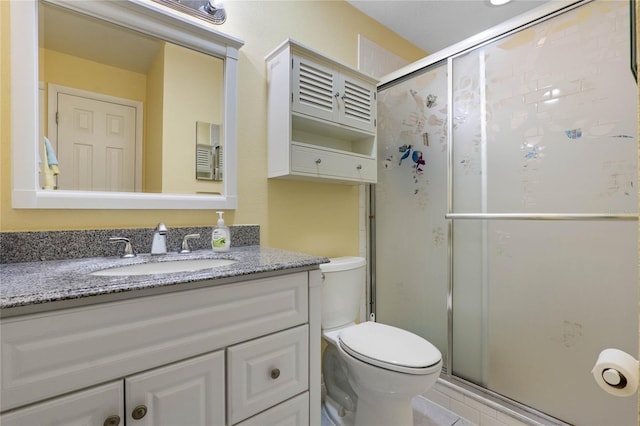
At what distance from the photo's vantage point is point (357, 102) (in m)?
1.73

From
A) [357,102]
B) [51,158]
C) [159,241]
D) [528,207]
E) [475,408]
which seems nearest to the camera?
[51,158]

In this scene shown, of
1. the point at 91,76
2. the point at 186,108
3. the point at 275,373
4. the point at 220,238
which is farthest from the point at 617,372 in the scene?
the point at 91,76

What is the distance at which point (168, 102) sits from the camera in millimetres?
1289

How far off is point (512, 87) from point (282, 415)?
1.69m

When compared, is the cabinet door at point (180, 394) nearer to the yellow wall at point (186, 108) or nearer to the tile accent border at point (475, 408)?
the yellow wall at point (186, 108)

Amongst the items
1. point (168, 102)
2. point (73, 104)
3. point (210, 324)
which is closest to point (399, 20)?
point (168, 102)

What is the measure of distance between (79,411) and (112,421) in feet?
0.24

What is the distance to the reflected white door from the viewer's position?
3.57ft

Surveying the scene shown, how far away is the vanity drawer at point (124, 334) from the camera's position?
1.96 feet

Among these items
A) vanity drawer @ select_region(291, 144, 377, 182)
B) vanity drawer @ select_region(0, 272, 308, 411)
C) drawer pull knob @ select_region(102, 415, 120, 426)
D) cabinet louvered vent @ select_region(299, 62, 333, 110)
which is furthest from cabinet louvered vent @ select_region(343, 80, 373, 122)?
drawer pull knob @ select_region(102, 415, 120, 426)

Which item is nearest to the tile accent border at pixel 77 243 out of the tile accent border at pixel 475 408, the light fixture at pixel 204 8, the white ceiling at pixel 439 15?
the light fixture at pixel 204 8

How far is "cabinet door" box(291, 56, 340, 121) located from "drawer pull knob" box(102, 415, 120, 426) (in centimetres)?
129

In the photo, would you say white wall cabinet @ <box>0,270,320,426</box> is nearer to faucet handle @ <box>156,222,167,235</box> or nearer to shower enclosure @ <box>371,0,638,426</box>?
faucet handle @ <box>156,222,167,235</box>

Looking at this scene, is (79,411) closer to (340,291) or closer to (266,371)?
(266,371)
